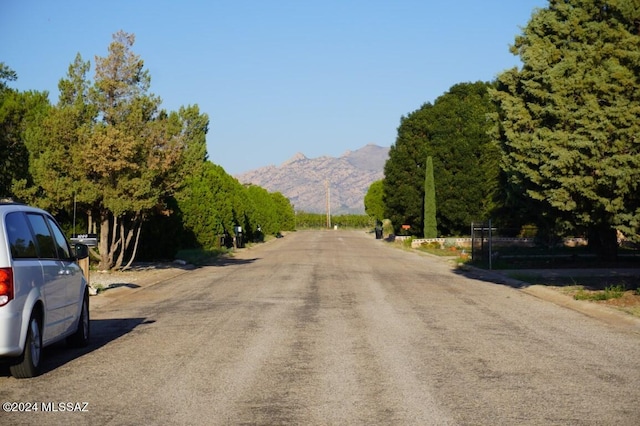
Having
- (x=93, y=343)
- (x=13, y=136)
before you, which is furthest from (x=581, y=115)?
(x=13, y=136)

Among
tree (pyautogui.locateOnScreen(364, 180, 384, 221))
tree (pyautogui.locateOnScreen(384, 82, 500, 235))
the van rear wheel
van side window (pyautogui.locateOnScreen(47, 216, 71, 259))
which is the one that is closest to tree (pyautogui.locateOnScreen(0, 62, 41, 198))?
van side window (pyautogui.locateOnScreen(47, 216, 71, 259))

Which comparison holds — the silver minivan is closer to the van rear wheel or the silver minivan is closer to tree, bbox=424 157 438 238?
the van rear wheel

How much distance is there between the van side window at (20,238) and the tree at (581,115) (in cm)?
1217

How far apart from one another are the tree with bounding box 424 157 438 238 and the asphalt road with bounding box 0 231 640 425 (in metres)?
42.0

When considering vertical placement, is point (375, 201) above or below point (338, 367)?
above

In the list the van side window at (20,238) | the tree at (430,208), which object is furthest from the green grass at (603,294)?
the tree at (430,208)

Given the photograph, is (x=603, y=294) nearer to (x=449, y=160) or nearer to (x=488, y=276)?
(x=488, y=276)

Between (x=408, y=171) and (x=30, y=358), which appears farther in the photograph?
(x=408, y=171)

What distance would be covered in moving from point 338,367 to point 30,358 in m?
3.52

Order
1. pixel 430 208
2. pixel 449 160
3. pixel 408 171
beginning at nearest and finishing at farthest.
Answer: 1. pixel 430 208
2. pixel 449 160
3. pixel 408 171

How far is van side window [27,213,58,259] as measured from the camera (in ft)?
33.3

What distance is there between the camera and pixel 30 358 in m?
9.01

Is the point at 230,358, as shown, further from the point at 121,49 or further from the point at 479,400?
the point at 121,49

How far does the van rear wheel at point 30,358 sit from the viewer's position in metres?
8.98
